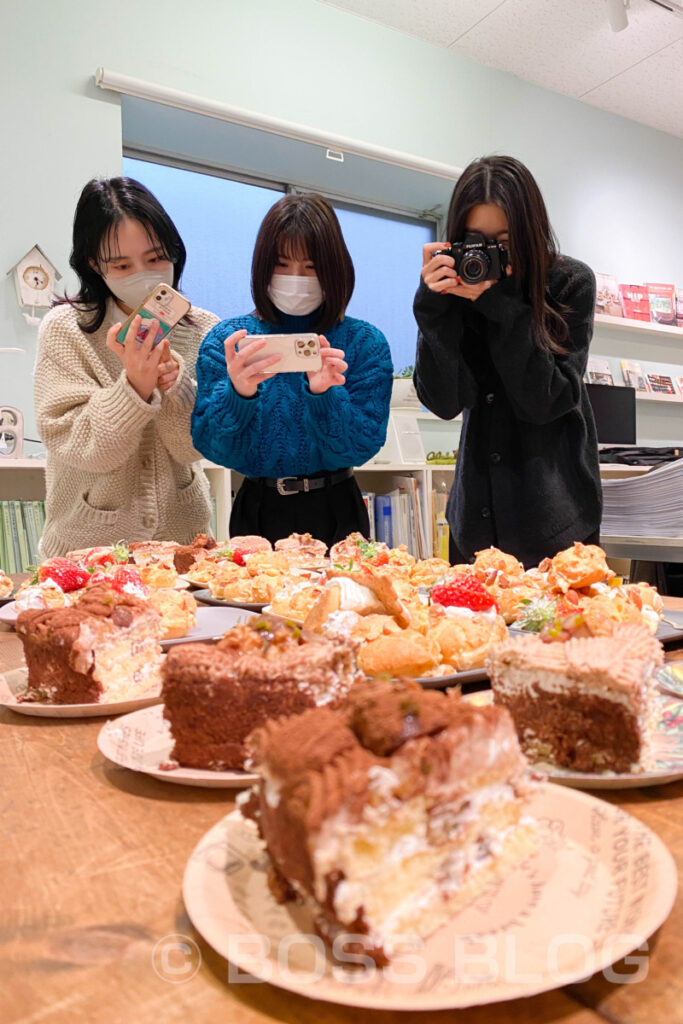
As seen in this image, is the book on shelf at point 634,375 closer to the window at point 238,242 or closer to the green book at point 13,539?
the window at point 238,242

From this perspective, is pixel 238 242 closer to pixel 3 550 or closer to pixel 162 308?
pixel 3 550

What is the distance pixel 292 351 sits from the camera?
1988 mm

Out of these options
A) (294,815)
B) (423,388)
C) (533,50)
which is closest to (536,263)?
(423,388)

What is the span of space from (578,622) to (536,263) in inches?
52.1

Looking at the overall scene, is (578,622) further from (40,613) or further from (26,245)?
(26,245)

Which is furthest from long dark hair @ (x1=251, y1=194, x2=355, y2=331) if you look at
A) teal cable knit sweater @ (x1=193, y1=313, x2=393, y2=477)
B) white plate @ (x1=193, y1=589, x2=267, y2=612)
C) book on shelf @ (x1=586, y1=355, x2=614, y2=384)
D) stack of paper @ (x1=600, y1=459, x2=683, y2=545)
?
book on shelf @ (x1=586, y1=355, x2=614, y2=384)

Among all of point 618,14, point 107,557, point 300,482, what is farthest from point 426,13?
point 107,557

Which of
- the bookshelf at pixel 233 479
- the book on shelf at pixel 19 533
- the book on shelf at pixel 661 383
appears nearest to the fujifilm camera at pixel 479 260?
the bookshelf at pixel 233 479

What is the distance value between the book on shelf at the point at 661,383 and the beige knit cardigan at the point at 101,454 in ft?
15.5

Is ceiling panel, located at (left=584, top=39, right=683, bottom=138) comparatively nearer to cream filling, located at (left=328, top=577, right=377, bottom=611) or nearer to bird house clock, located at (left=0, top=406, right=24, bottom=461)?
bird house clock, located at (left=0, top=406, right=24, bottom=461)

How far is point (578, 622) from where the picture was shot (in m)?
0.80

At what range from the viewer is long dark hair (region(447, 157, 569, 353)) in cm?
185

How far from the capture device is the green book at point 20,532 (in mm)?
3289

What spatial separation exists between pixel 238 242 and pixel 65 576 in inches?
152
